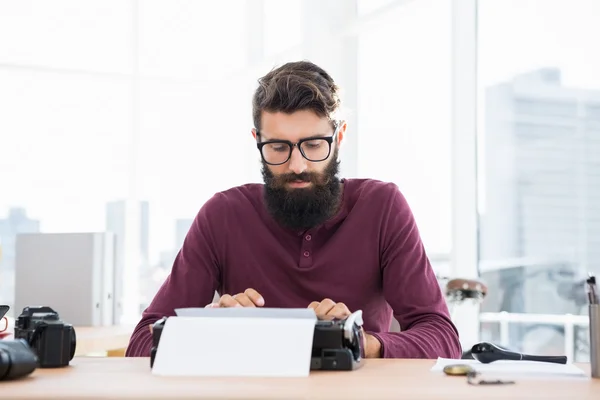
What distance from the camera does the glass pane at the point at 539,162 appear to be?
3621 mm

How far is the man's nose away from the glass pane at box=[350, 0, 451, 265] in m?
2.06

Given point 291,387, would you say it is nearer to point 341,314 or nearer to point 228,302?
point 341,314

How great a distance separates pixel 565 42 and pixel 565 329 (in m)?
1.27

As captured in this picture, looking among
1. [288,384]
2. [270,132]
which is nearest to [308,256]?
[270,132]

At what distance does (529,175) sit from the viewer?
3877mm

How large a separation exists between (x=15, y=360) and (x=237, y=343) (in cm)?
37

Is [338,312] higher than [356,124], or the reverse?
[356,124]

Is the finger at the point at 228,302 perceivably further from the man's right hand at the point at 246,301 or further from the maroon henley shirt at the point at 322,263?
the maroon henley shirt at the point at 322,263

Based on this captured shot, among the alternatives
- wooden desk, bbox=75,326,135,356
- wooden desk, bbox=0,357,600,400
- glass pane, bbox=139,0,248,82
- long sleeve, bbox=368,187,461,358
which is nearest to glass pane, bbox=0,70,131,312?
glass pane, bbox=139,0,248,82

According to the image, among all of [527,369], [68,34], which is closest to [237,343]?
[527,369]

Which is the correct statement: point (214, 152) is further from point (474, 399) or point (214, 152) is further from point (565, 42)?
point (474, 399)

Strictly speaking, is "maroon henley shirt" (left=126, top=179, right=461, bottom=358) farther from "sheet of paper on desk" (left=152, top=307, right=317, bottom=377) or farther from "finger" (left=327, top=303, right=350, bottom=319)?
"sheet of paper on desk" (left=152, top=307, right=317, bottom=377)

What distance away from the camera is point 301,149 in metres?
2.32

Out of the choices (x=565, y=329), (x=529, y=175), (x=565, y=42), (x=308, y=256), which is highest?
(x=565, y=42)
